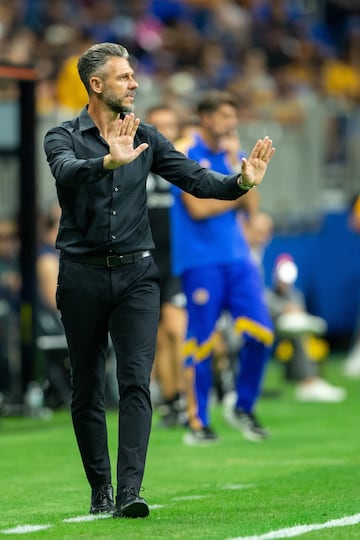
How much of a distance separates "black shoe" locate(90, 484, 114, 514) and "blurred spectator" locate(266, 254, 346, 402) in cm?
719

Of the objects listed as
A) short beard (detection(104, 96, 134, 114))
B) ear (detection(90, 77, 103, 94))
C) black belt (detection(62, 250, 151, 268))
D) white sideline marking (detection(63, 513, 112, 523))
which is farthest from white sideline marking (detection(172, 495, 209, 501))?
ear (detection(90, 77, 103, 94))

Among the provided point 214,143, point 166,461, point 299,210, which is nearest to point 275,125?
point 299,210

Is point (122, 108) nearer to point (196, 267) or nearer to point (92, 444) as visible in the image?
point (92, 444)

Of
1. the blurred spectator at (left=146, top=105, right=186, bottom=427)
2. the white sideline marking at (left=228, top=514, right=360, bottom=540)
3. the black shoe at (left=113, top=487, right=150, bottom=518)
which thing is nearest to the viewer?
the white sideline marking at (left=228, top=514, right=360, bottom=540)

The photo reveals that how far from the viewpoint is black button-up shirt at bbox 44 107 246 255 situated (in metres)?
7.04

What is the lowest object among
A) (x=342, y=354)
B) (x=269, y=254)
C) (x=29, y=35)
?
(x=342, y=354)

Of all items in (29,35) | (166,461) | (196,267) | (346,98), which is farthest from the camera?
(346,98)

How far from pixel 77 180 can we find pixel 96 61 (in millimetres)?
708

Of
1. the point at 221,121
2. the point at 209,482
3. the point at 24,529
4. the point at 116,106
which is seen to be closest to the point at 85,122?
the point at 116,106

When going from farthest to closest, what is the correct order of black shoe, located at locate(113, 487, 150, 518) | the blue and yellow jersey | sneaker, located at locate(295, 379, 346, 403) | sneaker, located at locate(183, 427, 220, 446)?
sneaker, located at locate(295, 379, 346, 403), the blue and yellow jersey, sneaker, located at locate(183, 427, 220, 446), black shoe, located at locate(113, 487, 150, 518)

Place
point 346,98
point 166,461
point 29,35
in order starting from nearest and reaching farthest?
point 166,461 → point 29,35 → point 346,98

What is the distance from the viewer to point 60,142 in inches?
277

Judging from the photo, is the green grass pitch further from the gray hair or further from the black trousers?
the gray hair

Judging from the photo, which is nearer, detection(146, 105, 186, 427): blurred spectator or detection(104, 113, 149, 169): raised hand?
detection(104, 113, 149, 169): raised hand
